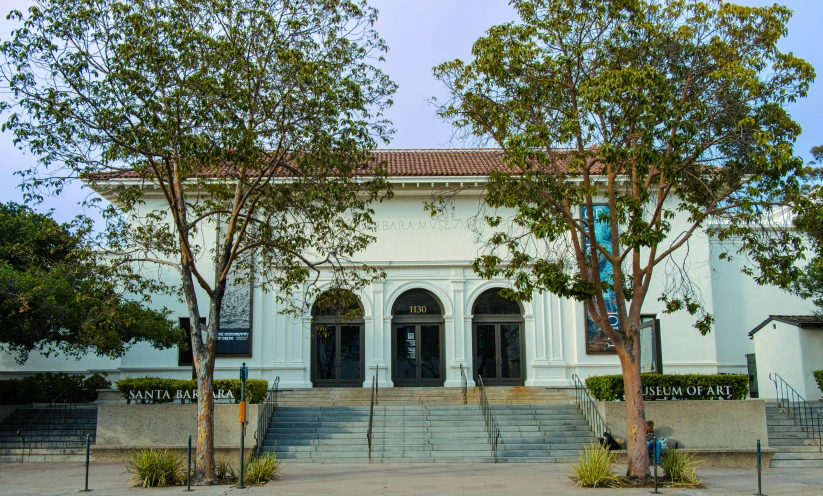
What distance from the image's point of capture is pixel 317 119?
14.8 metres

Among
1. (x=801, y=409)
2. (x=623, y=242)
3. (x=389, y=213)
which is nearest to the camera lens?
(x=623, y=242)

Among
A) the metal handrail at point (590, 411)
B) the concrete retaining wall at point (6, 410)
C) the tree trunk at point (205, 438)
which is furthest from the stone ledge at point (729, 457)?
the concrete retaining wall at point (6, 410)

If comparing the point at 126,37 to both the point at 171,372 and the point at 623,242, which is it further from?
the point at 171,372

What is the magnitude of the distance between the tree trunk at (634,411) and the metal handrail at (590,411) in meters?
4.88

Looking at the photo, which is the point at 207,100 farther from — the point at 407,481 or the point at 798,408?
the point at 798,408

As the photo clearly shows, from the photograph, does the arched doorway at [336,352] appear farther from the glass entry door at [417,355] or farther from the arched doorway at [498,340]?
the arched doorway at [498,340]

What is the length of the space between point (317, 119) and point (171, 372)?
14.5m

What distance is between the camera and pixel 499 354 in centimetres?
2653

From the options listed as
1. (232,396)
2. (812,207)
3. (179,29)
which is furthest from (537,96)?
(232,396)

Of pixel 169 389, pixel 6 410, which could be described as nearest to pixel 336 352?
pixel 169 389

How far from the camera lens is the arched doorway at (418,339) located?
26484 mm

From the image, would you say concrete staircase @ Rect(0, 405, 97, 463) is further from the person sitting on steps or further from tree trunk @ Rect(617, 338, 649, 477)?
the person sitting on steps

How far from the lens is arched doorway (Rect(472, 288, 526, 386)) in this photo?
26469 millimetres

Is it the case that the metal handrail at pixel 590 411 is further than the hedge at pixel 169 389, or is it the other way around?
the metal handrail at pixel 590 411
